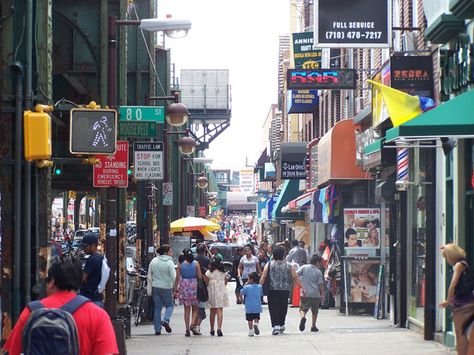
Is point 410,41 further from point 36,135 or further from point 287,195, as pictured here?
point 287,195

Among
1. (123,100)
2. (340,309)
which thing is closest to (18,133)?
(123,100)

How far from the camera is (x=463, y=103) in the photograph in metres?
Answer: 13.7

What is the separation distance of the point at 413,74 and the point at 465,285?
22.1 feet

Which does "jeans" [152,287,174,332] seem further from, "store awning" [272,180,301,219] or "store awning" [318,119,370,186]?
"store awning" [272,180,301,219]

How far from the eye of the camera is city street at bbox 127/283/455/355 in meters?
17.0

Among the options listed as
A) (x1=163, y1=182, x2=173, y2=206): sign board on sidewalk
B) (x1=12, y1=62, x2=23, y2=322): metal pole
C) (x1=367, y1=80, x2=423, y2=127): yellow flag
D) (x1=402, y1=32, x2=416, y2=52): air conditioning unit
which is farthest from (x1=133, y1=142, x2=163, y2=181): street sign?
(x1=12, y1=62, x2=23, y2=322): metal pole

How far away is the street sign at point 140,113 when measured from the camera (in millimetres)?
19297

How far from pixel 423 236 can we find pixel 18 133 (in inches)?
379

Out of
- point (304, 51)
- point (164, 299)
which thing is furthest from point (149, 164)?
point (304, 51)

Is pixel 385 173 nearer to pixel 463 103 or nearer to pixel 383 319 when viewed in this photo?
pixel 383 319

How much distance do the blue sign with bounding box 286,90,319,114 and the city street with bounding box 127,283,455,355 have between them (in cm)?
1813

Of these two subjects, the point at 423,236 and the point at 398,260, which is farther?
the point at 398,260

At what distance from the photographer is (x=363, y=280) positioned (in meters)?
24.7

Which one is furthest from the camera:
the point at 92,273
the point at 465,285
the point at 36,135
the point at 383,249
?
the point at 383,249
